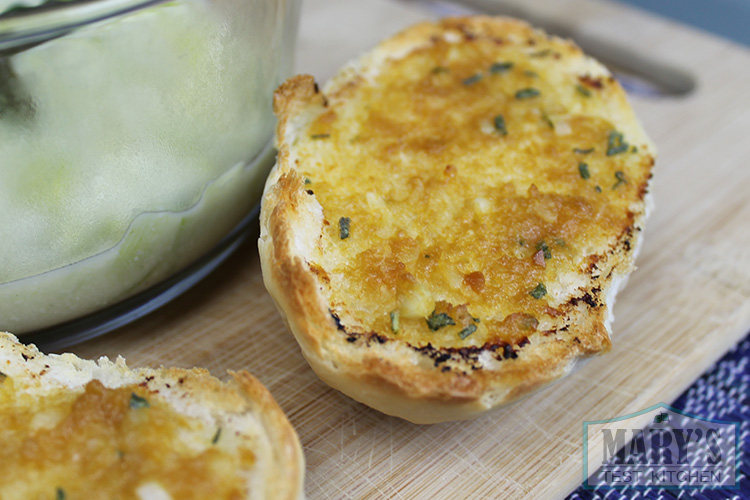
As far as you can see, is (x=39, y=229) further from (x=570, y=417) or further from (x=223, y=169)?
(x=570, y=417)

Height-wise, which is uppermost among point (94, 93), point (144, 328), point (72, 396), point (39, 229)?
point (94, 93)

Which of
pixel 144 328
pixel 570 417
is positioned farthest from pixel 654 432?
pixel 144 328

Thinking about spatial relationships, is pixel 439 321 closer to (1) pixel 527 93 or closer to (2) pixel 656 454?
(2) pixel 656 454

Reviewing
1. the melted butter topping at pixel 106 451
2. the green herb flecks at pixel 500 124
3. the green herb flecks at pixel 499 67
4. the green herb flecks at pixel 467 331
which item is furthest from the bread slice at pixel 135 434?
the green herb flecks at pixel 499 67

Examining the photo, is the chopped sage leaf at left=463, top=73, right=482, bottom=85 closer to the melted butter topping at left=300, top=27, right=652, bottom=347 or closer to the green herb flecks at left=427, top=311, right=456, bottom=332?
the melted butter topping at left=300, top=27, right=652, bottom=347

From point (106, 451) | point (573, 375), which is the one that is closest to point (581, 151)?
point (573, 375)

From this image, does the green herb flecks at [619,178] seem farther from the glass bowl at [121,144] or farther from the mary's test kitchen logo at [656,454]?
the glass bowl at [121,144]

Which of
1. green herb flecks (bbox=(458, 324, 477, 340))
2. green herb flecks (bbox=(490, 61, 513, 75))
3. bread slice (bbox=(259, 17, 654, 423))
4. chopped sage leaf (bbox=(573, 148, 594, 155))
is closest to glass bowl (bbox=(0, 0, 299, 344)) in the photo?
bread slice (bbox=(259, 17, 654, 423))
